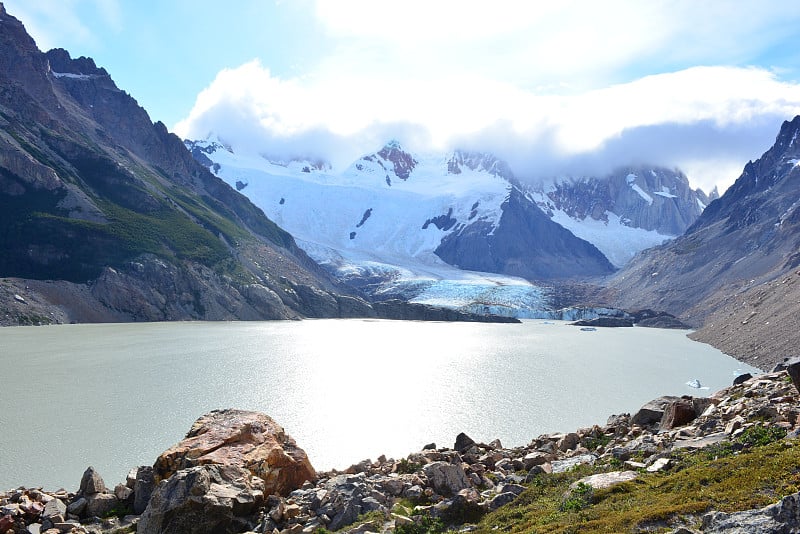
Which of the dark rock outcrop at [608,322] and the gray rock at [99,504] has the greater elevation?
the dark rock outcrop at [608,322]

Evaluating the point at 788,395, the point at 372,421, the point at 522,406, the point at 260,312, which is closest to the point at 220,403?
the point at 372,421

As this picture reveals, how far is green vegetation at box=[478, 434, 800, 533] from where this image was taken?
1064cm

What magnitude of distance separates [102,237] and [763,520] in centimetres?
13896

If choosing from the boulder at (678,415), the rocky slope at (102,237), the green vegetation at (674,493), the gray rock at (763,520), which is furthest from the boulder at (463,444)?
the rocky slope at (102,237)

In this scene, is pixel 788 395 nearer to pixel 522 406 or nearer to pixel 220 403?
pixel 522 406

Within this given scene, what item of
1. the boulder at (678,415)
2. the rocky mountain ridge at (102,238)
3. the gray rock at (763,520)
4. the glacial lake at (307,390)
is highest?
the rocky mountain ridge at (102,238)

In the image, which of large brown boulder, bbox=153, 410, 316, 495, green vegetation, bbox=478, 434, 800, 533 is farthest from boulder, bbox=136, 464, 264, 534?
green vegetation, bbox=478, 434, 800, 533

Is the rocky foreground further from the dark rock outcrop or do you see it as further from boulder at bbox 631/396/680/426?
the dark rock outcrop

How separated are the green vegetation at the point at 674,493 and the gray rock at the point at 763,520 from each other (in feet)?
2.77

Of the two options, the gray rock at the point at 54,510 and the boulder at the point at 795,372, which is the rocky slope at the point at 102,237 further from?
the boulder at the point at 795,372

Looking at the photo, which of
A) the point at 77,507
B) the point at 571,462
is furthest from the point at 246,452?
the point at 571,462

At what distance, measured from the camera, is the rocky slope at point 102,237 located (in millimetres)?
116062

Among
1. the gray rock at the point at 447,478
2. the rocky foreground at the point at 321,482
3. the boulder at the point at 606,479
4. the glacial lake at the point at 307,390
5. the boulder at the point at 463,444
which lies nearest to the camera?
the boulder at the point at 606,479

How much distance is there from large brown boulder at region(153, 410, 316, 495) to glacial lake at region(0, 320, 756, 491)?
6698 millimetres
